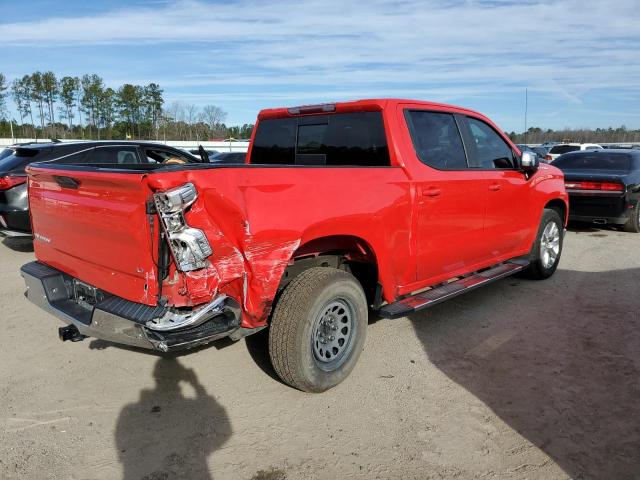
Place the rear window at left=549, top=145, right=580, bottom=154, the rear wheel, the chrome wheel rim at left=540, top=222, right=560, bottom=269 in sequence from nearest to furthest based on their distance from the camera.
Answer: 1. the chrome wheel rim at left=540, top=222, right=560, bottom=269
2. the rear wheel
3. the rear window at left=549, top=145, right=580, bottom=154

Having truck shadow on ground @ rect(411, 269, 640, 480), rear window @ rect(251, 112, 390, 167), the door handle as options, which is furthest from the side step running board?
rear window @ rect(251, 112, 390, 167)

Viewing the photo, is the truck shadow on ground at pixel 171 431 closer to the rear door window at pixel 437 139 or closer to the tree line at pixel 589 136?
the rear door window at pixel 437 139

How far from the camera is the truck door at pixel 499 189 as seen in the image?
500cm

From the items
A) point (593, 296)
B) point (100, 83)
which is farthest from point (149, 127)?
point (593, 296)

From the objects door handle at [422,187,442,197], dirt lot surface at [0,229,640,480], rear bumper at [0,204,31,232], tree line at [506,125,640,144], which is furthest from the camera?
tree line at [506,125,640,144]

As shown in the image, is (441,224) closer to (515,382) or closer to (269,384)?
(515,382)

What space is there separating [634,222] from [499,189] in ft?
21.0

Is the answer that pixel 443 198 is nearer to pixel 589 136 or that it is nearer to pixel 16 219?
pixel 16 219

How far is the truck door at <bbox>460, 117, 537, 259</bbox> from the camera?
5000 mm

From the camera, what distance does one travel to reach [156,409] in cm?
338

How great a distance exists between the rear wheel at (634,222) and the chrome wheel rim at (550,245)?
433 centimetres

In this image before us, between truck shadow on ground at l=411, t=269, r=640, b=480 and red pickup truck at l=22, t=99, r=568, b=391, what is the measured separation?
47cm

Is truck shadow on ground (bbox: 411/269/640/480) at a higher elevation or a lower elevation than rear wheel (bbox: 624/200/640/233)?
lower

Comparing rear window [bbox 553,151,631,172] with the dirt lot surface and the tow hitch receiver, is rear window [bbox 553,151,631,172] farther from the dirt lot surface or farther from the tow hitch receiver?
the tow hitch receiver
